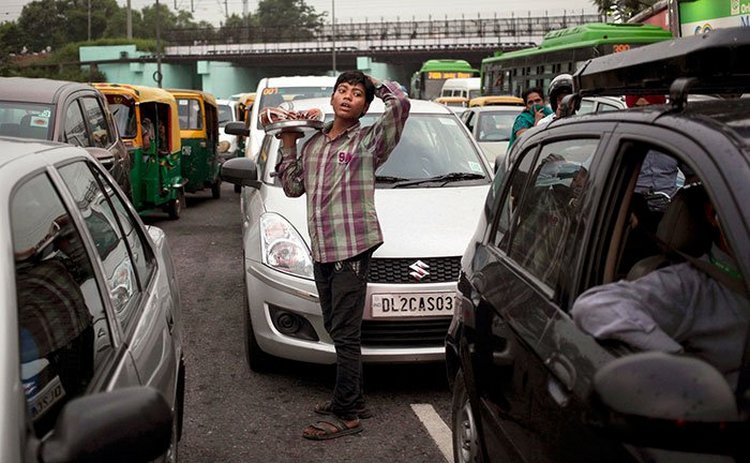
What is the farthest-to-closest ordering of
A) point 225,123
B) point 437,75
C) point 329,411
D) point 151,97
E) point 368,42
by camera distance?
point 368,42 < point 437,75 < point 225,123 < point 151,97 < point 329,411

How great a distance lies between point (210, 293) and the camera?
8.70 meters

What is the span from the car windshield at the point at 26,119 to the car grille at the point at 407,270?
11.2 ft

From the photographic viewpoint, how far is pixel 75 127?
822 cm

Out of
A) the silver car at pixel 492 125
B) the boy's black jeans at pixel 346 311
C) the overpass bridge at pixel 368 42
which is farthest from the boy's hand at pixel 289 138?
the overpass bridge at pixel 368 42

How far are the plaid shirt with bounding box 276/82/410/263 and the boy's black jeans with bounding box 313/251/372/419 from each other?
0.26 ft

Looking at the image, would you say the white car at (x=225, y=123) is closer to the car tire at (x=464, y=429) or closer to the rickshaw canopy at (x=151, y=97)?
the rickshaw canopy at (x=151, y=97)

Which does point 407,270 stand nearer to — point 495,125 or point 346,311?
point 346,311

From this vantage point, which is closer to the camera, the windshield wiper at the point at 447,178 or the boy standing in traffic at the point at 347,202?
the boy standing in traffic at the point at 347,202

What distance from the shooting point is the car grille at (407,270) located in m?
5.52

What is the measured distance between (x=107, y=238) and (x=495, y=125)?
12.4 metres

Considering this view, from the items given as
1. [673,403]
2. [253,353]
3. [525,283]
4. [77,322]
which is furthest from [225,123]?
[673,403]

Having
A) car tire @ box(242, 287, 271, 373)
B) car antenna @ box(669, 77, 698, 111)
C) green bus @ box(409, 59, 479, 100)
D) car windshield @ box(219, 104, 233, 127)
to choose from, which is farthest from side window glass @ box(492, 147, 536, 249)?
green bus @ box(409, 59, 479, 100)

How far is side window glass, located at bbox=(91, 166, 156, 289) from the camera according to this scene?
373cm

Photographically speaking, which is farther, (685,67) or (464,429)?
(464,429)
